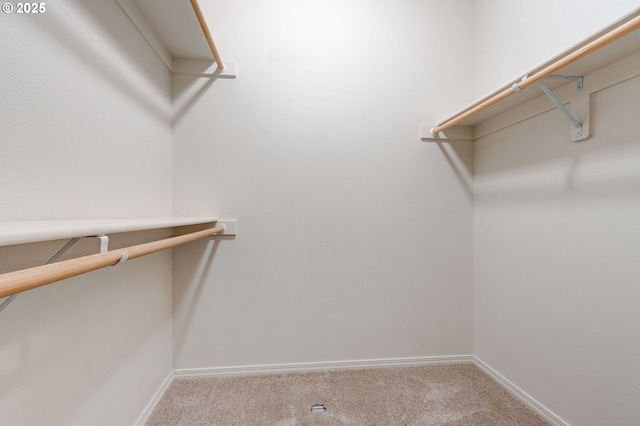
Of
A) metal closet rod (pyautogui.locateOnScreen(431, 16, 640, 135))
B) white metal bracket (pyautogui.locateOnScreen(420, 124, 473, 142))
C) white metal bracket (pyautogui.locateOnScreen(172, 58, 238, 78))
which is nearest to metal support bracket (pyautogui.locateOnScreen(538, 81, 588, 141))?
metal closet rod (pyautogui.locateOnScreen(431, 16, 640, 135))

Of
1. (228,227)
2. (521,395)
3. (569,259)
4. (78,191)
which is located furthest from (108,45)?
(521,395)

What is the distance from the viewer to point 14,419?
620 millimetres

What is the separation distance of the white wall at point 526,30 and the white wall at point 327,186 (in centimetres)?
10

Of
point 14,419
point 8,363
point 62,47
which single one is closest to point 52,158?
point 62,47

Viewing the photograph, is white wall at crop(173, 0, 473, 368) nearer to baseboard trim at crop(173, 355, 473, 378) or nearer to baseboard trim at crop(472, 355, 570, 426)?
baseboard trim at crop(173, 355, 473, 378)

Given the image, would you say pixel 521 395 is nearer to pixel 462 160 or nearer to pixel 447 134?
pixel 462 160

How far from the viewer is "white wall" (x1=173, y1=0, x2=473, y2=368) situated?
1.57 m

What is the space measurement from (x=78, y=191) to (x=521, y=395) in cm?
205

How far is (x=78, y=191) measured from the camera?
827mm

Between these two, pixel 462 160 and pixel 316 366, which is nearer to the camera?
pixel 316 366

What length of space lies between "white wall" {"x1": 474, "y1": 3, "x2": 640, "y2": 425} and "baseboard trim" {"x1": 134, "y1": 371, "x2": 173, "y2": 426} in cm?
179


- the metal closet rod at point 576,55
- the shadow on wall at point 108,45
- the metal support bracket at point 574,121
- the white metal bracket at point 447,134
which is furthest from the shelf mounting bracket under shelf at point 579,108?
the shadow on wall at point 108,45

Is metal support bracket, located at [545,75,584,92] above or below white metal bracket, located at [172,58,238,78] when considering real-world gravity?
below

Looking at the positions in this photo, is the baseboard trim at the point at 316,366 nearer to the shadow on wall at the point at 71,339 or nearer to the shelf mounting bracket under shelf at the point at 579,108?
the shadow on wall at the point at 71,339
